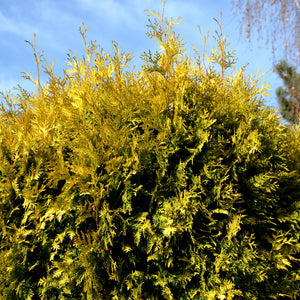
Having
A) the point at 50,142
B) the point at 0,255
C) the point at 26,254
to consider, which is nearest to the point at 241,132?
the point at 50,142

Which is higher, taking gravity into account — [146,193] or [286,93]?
[286,93]

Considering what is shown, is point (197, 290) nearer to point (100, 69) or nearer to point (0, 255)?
point (0, 255)

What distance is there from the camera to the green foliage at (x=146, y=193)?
10.3 ft

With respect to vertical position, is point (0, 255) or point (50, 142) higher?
point (50, 142)

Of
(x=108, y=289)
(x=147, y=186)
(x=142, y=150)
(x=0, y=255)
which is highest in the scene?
(x=142, y=150)

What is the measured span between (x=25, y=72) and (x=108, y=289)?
10.4ft

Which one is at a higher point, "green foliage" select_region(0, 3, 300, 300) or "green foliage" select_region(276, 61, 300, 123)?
"green foliage" select_region(276, 61, 300, 123)

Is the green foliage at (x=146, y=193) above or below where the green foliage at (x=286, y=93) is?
below

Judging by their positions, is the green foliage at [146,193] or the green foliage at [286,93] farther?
the green foliage at [286,93]

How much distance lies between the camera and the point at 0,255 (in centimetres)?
340

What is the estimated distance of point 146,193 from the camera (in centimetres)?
328

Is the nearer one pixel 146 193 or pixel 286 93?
pixel 146 193

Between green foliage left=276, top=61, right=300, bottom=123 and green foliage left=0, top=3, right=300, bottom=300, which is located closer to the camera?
green foliage left=0, top=3, right=300, bottom=300

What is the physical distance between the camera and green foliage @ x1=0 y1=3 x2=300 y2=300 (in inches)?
124
